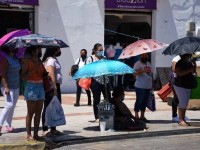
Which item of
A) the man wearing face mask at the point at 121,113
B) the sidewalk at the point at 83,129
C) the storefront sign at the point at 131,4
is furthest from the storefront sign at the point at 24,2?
the man wearing face mask at the point at 121,113

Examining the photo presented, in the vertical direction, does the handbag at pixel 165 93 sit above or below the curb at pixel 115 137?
above

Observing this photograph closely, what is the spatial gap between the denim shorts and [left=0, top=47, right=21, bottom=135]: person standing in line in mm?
842

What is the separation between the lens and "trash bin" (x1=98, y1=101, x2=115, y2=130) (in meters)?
10.1

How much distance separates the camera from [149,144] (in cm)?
929

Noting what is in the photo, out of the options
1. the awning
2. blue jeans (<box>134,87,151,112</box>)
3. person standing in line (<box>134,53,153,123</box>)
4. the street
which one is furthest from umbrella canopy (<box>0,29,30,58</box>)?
the awning

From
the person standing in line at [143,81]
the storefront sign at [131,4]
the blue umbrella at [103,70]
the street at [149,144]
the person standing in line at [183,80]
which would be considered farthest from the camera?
the storefront sign at [131,4]

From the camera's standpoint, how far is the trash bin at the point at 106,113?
10133 mm

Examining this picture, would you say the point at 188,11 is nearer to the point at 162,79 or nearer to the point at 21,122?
the point at 162,79

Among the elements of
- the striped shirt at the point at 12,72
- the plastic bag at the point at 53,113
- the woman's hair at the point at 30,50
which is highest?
the woman's hair at the point at 30,50

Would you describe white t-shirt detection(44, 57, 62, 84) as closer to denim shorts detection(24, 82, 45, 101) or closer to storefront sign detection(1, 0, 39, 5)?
denim shorts detection(24, 82, 45, 101)

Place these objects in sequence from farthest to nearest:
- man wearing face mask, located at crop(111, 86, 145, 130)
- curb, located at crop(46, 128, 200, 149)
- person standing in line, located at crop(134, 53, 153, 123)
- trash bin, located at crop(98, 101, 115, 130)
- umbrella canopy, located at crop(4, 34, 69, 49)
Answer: person standing in line, located at crop(134, 53, 153, 123) < man wearing face mask, located at crop(111, 86, 145, 130) < trash bin, located at crop(98, 101, 115, 130) < curb, located at crop(46, 128, 200, 149) < umbrella canopy, located at crop(4, 34, 69, 49)

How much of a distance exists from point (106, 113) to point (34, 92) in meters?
1.95

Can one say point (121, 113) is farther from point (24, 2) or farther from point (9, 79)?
point (24, 2)

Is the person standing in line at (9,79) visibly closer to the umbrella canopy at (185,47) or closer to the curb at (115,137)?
the curb at (115,137)
